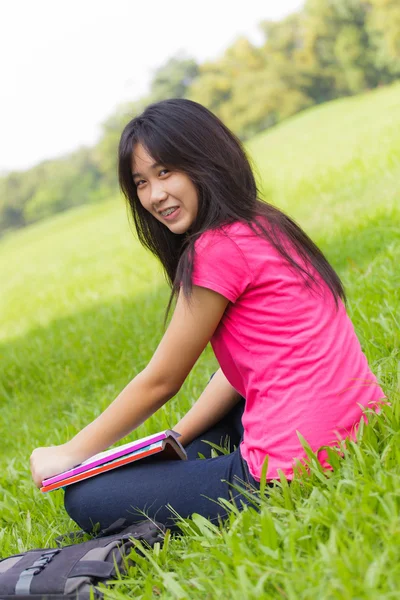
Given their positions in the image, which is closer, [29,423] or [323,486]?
[323,486]

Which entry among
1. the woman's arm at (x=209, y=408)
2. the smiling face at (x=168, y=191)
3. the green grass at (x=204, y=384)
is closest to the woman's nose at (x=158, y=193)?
the smiling face at (x=168, y=191)

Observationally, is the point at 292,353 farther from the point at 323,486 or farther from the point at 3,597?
the point at 3,597

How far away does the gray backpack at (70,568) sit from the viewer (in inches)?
75.4

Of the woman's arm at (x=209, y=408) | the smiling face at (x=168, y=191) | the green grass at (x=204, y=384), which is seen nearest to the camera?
the green grass at (x=204, y=384)

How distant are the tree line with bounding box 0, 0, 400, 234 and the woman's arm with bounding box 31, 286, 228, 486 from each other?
112 feet

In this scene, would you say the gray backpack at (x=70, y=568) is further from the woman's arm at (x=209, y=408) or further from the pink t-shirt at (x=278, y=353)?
the woman's arm at (x=209, y=408)

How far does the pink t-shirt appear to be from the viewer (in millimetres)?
2006

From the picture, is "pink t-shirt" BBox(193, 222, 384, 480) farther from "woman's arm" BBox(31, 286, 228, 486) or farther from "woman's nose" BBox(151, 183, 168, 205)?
A: "woman's nose" BBox(151, 183, 168, 205)

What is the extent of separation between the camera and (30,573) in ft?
6.55

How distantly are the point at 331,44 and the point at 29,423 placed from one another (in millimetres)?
50812

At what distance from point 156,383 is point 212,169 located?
2.17 ft

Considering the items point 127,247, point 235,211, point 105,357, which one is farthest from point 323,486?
point 127,247

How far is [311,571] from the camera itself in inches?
60.2

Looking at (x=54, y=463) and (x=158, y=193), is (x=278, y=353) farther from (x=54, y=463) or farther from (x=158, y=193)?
(x=54, y=463)
